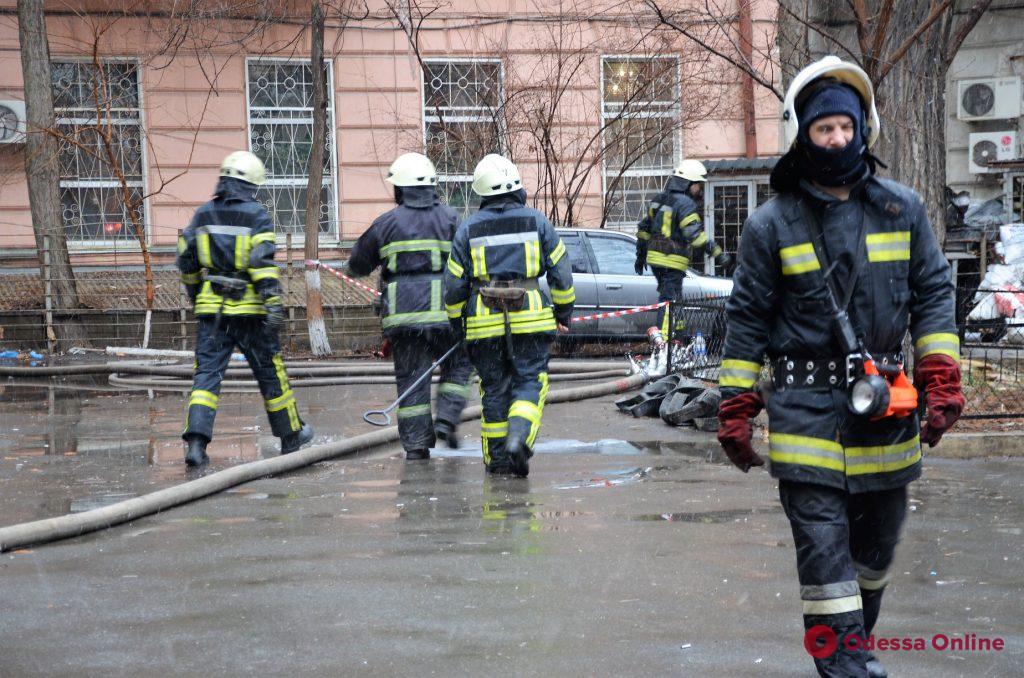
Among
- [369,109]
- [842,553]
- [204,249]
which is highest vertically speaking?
[369,109]

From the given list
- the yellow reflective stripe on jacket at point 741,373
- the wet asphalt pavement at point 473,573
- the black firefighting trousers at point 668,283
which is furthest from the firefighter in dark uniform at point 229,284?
the black firefighting trousers at point 668,283

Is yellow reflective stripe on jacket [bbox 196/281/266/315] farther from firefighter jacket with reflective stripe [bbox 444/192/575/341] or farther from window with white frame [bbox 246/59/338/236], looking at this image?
window with white frame [bbox 246/59/338/236]

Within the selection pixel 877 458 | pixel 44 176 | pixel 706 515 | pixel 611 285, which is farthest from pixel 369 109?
pixel 877 458

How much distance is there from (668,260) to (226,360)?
609cm

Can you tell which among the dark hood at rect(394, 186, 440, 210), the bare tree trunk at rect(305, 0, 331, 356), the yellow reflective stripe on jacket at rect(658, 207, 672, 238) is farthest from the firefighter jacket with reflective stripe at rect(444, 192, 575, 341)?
the bare tree trunk at rect(305, 0, 331, 356)

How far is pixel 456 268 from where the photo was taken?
26.0 feet

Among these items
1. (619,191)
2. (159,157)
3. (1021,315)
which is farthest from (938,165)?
(159,157)

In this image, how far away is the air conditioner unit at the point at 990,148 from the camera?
20.9m

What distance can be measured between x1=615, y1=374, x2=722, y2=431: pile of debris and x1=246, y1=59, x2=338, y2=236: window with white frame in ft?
34.6

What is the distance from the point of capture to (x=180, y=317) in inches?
717

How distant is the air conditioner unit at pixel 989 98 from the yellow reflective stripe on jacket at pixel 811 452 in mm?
18474

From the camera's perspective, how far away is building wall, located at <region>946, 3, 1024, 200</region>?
2103 cm

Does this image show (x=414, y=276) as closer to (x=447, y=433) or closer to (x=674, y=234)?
(x=447, y=433)

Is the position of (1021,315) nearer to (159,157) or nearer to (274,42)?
(274,42)
